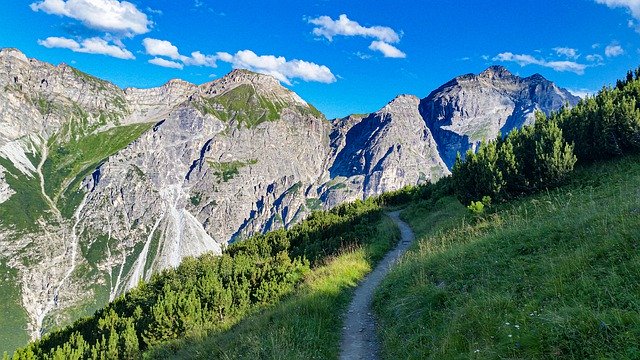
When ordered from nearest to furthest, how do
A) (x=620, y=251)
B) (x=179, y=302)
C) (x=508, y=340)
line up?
(x=508, y=340) → (x=620, y=251) → (x=179, y=302)

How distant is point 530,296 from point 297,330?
245 inches

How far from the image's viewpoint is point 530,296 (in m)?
7.63

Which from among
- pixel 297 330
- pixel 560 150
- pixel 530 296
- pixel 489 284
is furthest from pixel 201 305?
pixel 560 150


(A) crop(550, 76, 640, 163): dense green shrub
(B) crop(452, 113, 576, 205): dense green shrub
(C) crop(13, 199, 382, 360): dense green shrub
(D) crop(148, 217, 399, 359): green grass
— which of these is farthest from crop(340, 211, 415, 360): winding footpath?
(A) crop(550, 76, 640, 163): dense green shrub

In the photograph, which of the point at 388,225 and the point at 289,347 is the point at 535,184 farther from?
the point at 289,347

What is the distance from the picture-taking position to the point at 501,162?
2461cm

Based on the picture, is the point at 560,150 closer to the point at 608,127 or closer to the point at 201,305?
the point at 608,127

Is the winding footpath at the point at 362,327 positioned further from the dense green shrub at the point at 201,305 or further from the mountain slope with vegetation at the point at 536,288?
the dense green shrub at the point at 201,305

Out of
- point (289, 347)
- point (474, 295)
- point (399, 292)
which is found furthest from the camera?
point (399, 292)

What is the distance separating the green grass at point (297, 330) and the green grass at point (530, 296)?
170 centimetres

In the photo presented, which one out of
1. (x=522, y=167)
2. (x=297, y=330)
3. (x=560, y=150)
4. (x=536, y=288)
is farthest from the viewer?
(x=522, y=167)

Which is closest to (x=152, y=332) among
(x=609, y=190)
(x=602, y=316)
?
(x=602, y=316)

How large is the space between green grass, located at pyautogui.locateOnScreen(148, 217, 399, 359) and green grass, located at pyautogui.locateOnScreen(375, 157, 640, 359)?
5.57ft

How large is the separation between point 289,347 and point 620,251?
24.9 feet
